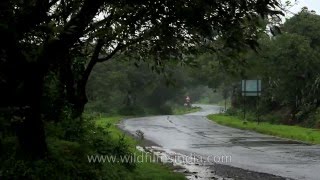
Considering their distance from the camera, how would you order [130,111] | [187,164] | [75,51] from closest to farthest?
[75,51] < [187,164] < [130,111]

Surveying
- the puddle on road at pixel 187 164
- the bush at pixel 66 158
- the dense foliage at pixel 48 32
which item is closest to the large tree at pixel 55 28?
the dense foliage at pixel 48 32

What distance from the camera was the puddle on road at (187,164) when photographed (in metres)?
12.1

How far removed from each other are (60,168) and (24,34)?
2314mm

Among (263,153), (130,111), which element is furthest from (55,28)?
(130,111)

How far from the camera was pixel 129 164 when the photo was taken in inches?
423

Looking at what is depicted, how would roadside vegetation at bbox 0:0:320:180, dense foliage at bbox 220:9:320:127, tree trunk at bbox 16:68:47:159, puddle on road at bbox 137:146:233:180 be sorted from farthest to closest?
dense foliage at bbox 220:9:320:127 → puddle on road at bbox 137:146:233:180 → tree trunk at bbox 16:68:47:159 → roadside vegetation at bbox 0:0:320:180

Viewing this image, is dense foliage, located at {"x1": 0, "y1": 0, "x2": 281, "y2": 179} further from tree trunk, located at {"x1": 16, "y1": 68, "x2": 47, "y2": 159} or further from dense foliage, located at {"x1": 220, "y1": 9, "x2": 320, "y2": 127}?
dense foliage, located at {"x1": 220, "y1": 9, "x2": 320, "y2": 127}

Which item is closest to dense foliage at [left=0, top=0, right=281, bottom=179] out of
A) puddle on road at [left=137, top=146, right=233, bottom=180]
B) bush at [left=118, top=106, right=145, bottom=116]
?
puddle on road at [left=137, top=146, right=233, bottom=180]

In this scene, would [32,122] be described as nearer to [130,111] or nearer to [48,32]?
[48,32]

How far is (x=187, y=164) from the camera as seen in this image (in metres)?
14.6

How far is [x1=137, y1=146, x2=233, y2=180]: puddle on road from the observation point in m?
12.1

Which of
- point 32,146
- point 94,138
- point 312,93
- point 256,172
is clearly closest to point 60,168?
point 32,146

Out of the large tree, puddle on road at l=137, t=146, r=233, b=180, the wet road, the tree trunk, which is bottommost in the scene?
puddle on road at l=137, t=146, r=233, b=180

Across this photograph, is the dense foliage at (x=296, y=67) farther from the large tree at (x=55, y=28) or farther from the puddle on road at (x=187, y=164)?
the large tree at (x=55, y=28)
